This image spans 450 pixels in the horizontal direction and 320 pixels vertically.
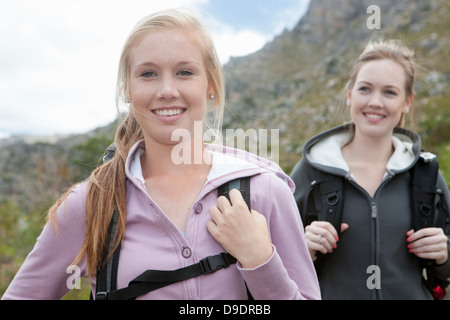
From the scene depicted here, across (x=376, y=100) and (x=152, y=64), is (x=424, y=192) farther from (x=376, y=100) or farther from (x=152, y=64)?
(x=152, y=64)

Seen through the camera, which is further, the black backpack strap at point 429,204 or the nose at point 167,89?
the black backpack strap at point 429,204

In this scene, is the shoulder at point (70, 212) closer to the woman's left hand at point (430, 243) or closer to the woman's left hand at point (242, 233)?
the woman's left hand at point (242, 233)

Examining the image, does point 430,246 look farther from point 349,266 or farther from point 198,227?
point 198,227

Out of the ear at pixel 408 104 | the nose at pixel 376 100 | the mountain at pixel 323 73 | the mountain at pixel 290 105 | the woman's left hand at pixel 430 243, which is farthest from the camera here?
the mountain at pixel 323 73

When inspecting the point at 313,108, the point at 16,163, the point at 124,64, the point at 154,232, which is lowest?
the point at 154,232

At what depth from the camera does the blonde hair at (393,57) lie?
3.00 meters

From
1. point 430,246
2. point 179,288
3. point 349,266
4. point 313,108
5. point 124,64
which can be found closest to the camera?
point 179,288

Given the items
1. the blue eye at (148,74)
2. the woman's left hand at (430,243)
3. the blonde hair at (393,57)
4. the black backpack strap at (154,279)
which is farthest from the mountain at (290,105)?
the woman's left hand at (430,243)

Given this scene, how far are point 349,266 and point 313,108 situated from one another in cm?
3367

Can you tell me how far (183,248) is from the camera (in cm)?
156

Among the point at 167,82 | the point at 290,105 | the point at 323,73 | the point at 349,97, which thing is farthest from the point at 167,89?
the point at 323,73

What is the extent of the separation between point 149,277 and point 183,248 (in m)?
0.16
